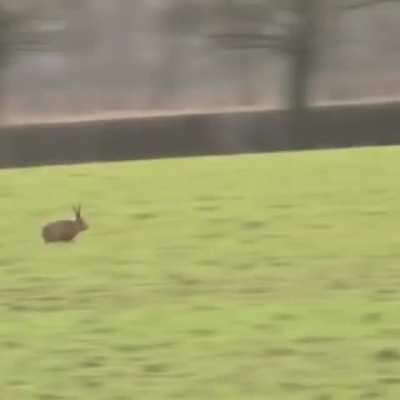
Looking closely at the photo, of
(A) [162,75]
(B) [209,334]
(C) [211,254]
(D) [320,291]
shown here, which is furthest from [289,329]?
(A) [162,75]

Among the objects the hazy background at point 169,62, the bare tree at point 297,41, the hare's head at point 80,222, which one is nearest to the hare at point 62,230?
the hare's head at point 80,222

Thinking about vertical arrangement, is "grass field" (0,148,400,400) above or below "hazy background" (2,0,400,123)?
below

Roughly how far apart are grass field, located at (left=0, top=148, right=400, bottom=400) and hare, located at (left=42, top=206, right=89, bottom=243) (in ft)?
0.23

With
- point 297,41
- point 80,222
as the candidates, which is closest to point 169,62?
point 297,41

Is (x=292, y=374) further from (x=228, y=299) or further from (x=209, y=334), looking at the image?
(x=228, y=299)

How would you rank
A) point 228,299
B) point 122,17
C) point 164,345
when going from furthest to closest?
point 122,17 < point 228,299 < point 164,345

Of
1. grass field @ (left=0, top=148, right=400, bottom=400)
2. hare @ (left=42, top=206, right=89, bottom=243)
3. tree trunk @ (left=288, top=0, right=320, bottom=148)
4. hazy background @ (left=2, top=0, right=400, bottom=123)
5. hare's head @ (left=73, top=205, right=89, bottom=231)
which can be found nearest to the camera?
grass field @ (left=0, top=148, right=400, bottom=400)

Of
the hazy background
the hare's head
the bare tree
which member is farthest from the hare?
the hazy background

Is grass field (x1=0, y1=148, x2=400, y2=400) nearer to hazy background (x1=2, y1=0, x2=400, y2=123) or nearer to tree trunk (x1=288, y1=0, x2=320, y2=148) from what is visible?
tree trunk (x1=288, y1=0, x2=320, y2=148)

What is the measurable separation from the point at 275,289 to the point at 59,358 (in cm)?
117

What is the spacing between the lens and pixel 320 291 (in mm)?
5410

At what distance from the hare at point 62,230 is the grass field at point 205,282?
7cm

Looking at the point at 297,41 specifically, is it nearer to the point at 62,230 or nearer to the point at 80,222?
the point at 80,222

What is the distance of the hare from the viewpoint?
21.0 ft
